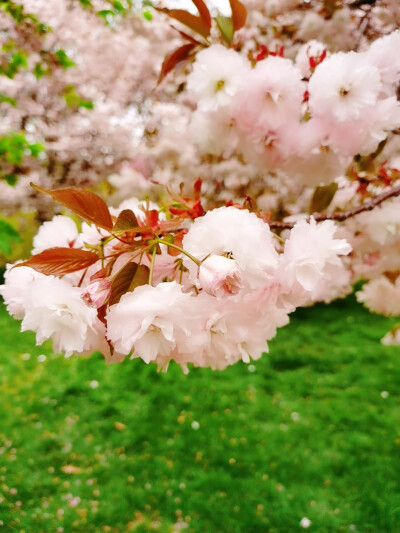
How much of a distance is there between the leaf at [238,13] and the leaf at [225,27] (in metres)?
0.01

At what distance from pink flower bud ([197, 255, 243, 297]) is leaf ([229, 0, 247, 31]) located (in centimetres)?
71

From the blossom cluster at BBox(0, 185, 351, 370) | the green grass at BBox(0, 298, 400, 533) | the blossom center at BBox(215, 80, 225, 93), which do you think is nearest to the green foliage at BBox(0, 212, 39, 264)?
the green grass at BBox(0, 298, 400, 533)

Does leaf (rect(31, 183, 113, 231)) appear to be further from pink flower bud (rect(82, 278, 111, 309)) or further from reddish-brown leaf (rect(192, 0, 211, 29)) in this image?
reddish-brown leaf (rect(192, 0, 211, 29))

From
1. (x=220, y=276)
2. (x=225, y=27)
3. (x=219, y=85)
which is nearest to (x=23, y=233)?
(x=225, y=27)

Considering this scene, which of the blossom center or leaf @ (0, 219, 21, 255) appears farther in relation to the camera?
leaf @ (0, 219, 21, 255)

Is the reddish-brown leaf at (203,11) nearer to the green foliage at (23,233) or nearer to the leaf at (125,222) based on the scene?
the leaf at (125,222)

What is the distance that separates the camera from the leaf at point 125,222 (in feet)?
2.17

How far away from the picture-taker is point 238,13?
1.07 metres

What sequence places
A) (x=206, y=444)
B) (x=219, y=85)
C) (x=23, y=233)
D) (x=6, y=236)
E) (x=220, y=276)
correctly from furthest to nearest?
(x=23, y=233), (x=206, y=444), (x=6, y=236), (x=219, y=85), (x=220, y=276)

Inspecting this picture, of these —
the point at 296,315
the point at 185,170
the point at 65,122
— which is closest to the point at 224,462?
the point at 296,315

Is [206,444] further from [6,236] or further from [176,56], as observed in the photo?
[176,56]

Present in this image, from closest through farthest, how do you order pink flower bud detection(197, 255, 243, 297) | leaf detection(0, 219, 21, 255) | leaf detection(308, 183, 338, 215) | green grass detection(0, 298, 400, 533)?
pink flower bud detection(197, 255, 243, 297)
leaf detection(308, 183, 338, 215)
leaf detection(0, 219, 21, 255)
green grass detection(0, 298, 400, 533)

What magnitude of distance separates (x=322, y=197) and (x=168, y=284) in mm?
632

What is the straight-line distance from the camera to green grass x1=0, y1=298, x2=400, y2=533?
222cm
